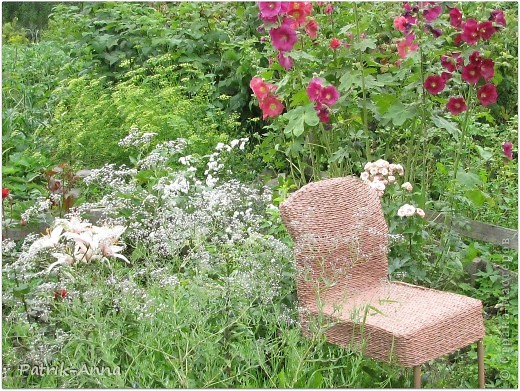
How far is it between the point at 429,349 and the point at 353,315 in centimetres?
33

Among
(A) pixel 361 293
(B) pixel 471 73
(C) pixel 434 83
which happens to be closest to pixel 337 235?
(A) pixel 361 293

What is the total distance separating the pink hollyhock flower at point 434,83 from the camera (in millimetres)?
3585

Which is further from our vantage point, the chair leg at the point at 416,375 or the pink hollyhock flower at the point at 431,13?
the pink hollyhock flower at the point at 431,13

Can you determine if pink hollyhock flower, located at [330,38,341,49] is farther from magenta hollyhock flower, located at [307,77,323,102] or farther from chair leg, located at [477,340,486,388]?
chair leg, located at [477,340,486,388]

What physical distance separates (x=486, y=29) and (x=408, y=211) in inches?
32.0

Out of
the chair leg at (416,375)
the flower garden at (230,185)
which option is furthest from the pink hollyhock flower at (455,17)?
the chair leg at (416,375)

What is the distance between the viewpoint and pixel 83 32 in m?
6.10

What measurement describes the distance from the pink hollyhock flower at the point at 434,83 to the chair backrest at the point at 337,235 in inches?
20.7

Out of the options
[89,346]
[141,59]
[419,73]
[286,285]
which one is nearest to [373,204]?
[286,285]

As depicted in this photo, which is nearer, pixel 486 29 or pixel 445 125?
pixel 486 29

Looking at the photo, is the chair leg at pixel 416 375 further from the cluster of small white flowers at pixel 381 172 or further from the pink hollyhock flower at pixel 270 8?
the pink hollyhock flower at pixel 270 8

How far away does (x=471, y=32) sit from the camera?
3.49m

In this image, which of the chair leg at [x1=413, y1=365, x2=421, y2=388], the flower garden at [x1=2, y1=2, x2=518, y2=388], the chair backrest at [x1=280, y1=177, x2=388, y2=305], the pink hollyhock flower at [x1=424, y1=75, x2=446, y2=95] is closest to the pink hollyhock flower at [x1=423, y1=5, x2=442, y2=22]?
the flower garden at [x1=2, y1=2, x2=518, y2=388]

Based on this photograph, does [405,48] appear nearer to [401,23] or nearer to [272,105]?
[401,23]
